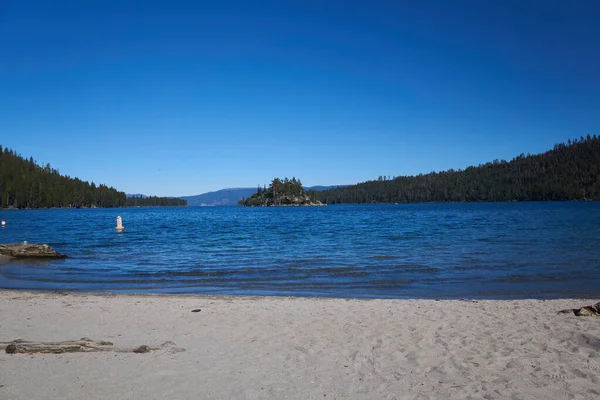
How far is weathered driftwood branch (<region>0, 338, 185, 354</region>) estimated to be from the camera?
745cm

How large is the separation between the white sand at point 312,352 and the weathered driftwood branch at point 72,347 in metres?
0.19

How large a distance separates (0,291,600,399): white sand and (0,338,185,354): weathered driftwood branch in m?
0.19

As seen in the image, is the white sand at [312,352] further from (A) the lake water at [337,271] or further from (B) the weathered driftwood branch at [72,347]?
(A) the lake water at [337,271]

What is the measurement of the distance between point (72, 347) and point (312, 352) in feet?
14.6

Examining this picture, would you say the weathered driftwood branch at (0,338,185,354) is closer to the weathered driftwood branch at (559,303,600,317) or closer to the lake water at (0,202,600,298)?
the lake water at (0,202,600,298)

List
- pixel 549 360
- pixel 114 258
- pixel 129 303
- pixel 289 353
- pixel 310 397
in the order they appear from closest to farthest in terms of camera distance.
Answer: pixel 310 397, pixel 549 360, pixel 289 353, pixel 129 303, pixel 114 258

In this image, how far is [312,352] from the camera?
7.85 meters

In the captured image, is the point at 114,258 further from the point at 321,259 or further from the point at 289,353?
the point at 289,353

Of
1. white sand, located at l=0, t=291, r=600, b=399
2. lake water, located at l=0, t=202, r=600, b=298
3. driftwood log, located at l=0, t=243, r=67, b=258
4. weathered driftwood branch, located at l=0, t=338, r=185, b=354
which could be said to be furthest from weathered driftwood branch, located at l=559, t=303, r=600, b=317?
driftwood log, located at l=0, t=243, r=67, b=258

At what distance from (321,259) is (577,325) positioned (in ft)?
50.4

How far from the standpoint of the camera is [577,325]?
30.1 ft

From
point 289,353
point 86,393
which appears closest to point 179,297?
point 289,353

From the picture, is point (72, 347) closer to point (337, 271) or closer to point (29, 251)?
point (337, 271)

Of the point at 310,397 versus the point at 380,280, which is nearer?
the point at 310,397
